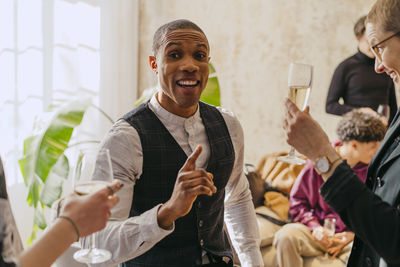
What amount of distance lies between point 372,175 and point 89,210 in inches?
33.5

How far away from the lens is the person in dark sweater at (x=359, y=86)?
373cm

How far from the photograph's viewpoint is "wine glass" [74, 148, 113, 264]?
1.01 meters

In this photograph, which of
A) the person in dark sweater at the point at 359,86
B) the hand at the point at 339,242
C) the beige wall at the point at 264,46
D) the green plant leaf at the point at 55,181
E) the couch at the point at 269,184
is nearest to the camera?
the green plant leaf at the point at 55,181

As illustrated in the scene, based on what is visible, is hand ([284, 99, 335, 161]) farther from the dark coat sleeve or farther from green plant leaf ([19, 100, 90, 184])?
green plant leaf ([19, 100, 90, 184])

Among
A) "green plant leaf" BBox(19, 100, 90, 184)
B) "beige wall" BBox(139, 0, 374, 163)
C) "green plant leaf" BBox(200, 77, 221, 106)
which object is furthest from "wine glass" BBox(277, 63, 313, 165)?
"beige wall" BBox(139, 0, 374, 163)

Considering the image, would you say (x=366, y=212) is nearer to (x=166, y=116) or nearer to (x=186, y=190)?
(x=186, y=190)

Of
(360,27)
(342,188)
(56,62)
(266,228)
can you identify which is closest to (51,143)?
(56,62)

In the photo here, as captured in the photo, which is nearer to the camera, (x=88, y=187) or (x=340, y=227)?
(x=88, y=187)

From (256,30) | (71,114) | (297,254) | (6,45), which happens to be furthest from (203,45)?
(256,30)

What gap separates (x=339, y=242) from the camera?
10.3 feet

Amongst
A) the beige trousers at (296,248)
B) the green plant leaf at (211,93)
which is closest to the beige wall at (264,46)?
the beige trousers at (296,248)

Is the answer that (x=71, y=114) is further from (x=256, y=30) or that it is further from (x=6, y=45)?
(x=256, y=30)

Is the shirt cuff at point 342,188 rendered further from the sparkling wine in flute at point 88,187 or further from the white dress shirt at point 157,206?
the sparkling wine in flute at point 88,187

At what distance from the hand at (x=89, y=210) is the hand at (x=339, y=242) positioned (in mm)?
2532
